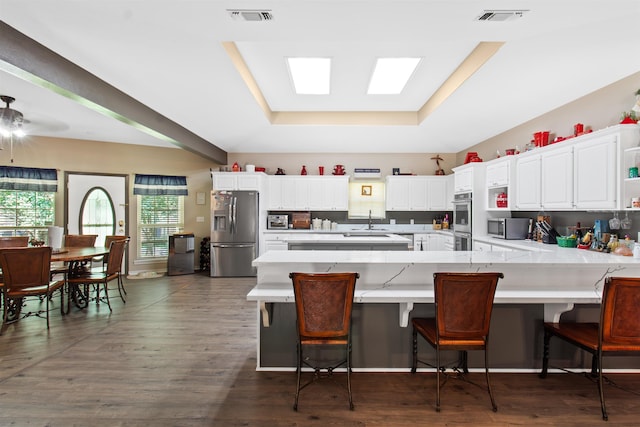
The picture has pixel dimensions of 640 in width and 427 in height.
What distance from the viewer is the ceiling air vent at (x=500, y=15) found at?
7.50 ft

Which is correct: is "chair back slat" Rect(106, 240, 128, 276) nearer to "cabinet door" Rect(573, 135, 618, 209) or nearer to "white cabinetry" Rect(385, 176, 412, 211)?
"white cabinetry" Rect(385, 176, 412, 211)

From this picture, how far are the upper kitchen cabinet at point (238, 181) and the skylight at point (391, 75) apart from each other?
2857 mm

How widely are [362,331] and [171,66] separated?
126 inches

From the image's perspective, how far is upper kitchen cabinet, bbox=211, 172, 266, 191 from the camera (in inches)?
255

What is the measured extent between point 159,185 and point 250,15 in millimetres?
5232

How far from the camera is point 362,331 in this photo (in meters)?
2.66

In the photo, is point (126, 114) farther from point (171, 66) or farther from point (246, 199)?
point (246, 199)

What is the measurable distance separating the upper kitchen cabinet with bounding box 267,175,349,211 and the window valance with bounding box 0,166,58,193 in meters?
3.95

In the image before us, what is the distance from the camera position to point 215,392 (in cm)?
236

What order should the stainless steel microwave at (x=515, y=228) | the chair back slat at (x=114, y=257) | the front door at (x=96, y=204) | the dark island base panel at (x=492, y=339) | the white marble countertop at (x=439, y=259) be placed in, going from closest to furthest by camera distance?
the white marble countertop at (x=439, y=259)
the dark island base panel at (x=492, y=339)
the chair back slat at (x=114, y=257)
the stainless steel microwave at (x=515, y=228)
the front door at (x=96, y=204)

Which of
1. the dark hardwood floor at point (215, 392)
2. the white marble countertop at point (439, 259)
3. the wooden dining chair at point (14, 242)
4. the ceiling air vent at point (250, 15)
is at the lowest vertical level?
the dark hardwood floor at point (215, 392)

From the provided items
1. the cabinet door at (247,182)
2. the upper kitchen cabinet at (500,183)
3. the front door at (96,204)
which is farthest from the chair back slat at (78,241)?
the upper kitchen cabinet at (500,183)

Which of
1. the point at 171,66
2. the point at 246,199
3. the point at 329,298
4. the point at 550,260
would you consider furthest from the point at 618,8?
the point at 246,199

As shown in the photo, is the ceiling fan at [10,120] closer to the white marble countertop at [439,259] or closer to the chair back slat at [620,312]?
the white marble countertop at [439,259]
